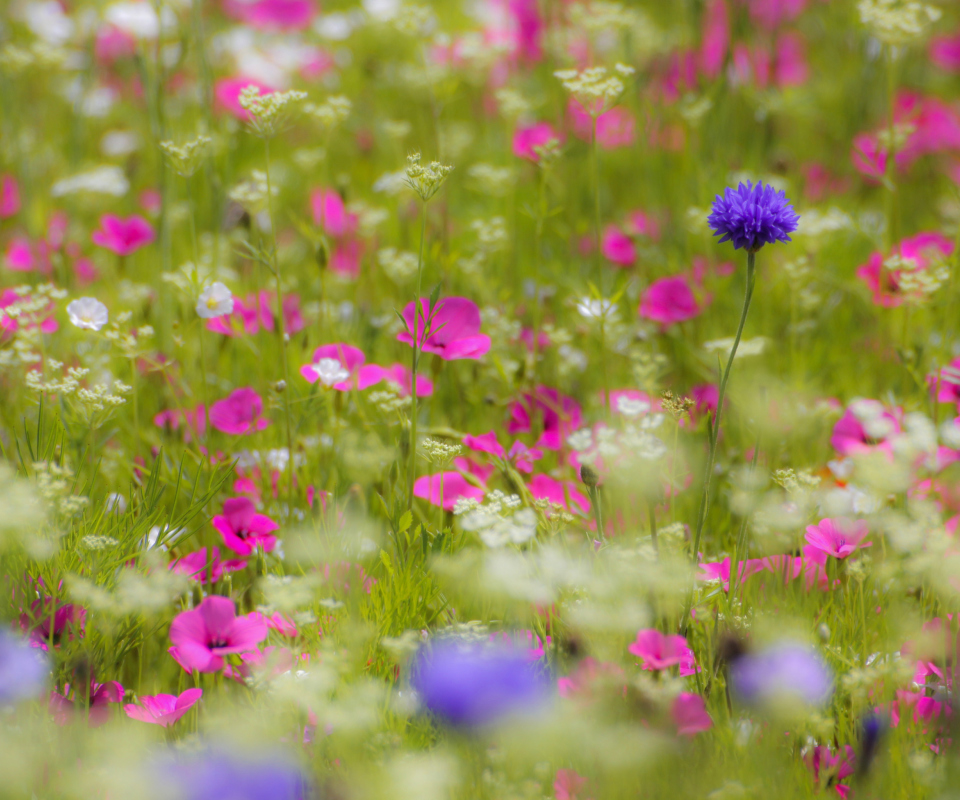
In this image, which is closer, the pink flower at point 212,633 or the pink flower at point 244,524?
the pink flower at point 212,633

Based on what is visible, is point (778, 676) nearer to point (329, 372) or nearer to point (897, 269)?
point (329, 372)

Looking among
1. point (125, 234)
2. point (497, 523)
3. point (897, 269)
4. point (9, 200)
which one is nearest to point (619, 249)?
point (897, 269)

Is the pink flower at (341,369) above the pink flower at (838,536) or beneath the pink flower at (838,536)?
above

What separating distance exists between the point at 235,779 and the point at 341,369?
2.47ft

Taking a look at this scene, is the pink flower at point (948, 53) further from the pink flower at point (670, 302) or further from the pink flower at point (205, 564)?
the pink flower at point (205, 564)

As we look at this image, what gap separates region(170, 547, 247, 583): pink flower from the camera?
4.05 ft

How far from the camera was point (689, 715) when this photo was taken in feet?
2.87

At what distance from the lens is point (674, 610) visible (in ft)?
3.31

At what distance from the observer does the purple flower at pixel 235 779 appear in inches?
27.1

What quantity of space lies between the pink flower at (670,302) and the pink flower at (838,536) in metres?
0.73

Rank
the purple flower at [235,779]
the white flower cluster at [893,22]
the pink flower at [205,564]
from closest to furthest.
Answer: the purple flower at [235,779], the pink flower at [205,564], the white flower cluster at [893,22]

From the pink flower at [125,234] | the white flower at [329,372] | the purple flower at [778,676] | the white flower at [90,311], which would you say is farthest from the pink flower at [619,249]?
the purple flower at [778,676]

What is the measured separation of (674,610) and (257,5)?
9.05 ft

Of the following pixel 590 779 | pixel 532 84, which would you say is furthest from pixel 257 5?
pixel 590 779
